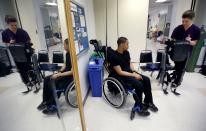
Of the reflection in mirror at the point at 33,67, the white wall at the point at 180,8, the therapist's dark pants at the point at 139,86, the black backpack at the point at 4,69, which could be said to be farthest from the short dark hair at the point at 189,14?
the black backpack at the point at 4,69

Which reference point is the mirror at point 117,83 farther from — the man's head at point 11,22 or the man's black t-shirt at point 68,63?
the man's head at point 11,22

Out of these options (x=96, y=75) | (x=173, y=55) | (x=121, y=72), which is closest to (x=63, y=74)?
(x=121, y=72)

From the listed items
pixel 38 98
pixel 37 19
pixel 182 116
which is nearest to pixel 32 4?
pixel 37 19

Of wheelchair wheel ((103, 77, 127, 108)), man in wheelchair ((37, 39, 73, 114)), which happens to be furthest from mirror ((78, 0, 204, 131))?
man in wheelchair ((37, 39, 73, 114))

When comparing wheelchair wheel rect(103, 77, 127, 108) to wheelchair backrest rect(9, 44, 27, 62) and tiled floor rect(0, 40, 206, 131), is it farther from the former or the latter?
wheelchair backrest rect(9, 44, 27, 62)

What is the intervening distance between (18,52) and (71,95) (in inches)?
28.8

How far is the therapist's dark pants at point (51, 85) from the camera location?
107cm

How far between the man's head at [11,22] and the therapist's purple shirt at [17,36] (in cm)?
2

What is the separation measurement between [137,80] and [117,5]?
2.65 meters

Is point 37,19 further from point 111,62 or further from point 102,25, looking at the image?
point 102,25

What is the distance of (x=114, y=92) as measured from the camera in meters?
2.21

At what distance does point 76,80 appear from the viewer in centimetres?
124

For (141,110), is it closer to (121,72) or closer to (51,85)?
(121,72)

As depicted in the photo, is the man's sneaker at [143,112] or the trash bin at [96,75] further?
the trash bin at [96,75]
